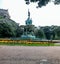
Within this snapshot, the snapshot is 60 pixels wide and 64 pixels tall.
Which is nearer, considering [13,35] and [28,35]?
[28,35]

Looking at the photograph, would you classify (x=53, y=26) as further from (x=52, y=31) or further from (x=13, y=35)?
(x=13, y=35)

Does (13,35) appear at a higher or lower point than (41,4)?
lower

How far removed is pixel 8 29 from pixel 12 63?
57.0m

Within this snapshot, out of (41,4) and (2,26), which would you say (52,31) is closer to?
(2,26)

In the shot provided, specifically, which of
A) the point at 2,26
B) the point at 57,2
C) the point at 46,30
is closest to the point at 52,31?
the point at 46,30

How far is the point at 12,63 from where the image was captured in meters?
12.2

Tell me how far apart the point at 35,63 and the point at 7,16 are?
261 ft

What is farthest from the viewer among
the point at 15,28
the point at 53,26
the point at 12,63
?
the point at 53,26

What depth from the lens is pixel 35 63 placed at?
486 inches

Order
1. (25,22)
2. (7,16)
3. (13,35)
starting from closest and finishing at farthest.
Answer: (25,22) < (13,35) < (7,16)

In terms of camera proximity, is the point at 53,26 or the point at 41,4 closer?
the point at 41,4

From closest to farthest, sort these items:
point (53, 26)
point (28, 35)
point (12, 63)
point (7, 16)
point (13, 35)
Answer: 1. point (12, 63)
2. point (28, 35)
3. point (13, 35)
4. point (53, 26)
5. point (7, 16)

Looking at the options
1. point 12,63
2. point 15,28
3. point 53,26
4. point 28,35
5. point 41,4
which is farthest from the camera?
point 53,26

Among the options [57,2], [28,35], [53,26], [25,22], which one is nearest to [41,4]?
[57,2]
